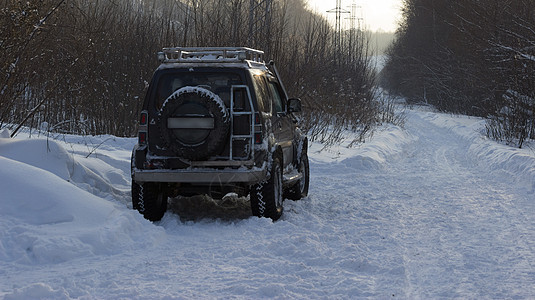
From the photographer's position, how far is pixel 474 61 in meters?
37.7

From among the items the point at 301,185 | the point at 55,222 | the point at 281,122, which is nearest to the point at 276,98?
the point at 281,122

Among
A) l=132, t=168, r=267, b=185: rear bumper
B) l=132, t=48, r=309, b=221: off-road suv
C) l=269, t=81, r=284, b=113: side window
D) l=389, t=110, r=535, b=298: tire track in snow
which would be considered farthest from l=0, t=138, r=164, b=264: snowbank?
l=389, t=110, r=535, b=298: tire track in snow

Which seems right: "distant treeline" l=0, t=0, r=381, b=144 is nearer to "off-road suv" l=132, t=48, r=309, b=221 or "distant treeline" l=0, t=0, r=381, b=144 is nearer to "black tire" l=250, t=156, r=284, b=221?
"off-road suv" l=132, t=48, r=309, b=221

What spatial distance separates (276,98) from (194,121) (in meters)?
2.22

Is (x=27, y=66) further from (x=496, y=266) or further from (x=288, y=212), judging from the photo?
(x=496, y=266)

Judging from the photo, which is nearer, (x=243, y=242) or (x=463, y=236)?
(x=243, y=242)

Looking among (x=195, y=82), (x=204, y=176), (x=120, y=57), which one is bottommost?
(x=204, y=176)

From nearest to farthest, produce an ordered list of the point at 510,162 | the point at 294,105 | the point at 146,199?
the point at 146,199
the point at 294,105
the point at 510,162

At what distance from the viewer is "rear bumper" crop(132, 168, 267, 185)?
277 inches

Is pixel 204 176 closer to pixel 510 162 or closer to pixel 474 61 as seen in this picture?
pixel 510 162

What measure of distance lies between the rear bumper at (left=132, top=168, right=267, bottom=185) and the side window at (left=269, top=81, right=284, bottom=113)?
1526mm

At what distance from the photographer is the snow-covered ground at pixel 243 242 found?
4.78 metres

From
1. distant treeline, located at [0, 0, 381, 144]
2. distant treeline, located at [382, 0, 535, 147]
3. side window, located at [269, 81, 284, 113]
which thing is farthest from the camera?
distant treeline, located at [382, 0, 535, 147]

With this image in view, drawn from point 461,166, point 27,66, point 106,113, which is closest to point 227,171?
point 27,66
